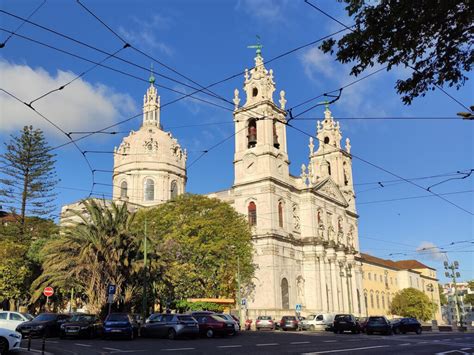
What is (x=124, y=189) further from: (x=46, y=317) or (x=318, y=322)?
(x=46, y=317)

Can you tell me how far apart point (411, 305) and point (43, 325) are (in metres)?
69.0

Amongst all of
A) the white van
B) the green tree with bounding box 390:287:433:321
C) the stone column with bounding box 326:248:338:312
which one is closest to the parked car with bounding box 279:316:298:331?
the white van

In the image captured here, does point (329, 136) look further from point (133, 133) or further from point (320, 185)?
point (133, 133)

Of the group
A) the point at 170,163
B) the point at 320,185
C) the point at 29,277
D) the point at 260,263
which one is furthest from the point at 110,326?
the point at 170,163

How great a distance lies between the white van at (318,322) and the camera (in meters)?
39.1

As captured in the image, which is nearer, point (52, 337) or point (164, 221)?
point (52, 337)

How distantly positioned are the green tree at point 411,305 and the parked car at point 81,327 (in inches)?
2615

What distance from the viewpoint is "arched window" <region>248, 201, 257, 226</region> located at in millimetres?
50812

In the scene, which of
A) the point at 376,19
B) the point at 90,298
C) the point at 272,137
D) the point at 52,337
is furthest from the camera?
the point at 272,137

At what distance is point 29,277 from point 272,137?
1091 inches

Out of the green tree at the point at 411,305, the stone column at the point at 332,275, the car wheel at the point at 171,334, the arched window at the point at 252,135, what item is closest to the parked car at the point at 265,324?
the car wheel at the point at 171,334

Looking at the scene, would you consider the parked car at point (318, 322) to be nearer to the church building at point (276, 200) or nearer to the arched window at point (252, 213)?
the church building at point (276, 200)

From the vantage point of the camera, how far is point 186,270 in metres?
37.5

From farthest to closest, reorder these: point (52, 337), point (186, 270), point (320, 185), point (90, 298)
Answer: point (320, 185) < point (186, 270) < point (90, 298) < point (52, 337)
